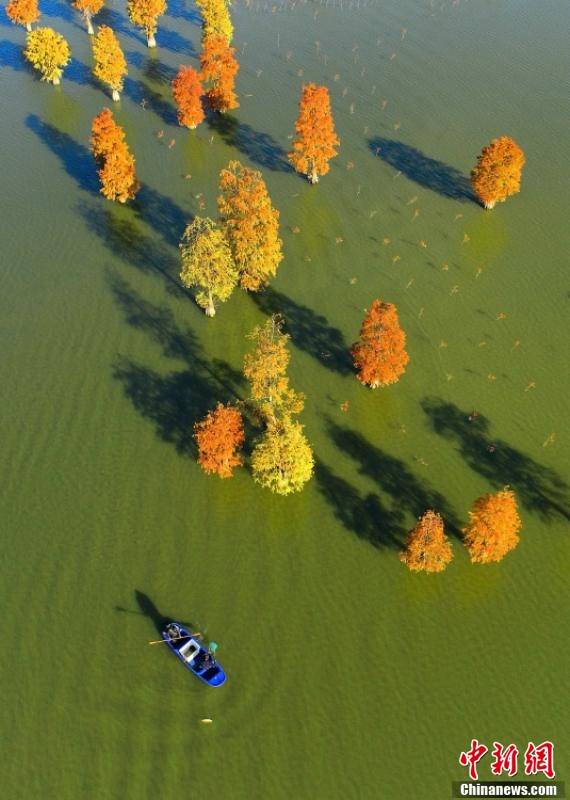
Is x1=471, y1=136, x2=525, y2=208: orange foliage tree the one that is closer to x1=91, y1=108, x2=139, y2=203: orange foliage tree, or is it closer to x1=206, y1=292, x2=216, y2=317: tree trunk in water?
x1=206, y1=292, x2=216, y2=317: tree trunk in water

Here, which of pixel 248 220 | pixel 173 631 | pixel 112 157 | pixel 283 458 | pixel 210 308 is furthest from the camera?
pixel 112 157

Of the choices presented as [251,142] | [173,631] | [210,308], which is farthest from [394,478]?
[251,142]

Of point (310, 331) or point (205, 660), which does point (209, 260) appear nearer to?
point (310, 331)

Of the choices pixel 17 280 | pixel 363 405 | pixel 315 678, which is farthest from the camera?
pixel 17 280

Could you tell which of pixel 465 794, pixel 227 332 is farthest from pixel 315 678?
pixel 227 332

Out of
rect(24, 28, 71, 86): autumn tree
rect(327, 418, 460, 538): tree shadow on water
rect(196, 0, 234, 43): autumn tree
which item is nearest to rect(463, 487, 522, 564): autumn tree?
rect(327, 418, 460, 538): tree shadow on water

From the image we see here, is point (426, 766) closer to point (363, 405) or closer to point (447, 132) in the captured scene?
point (363, 405)
